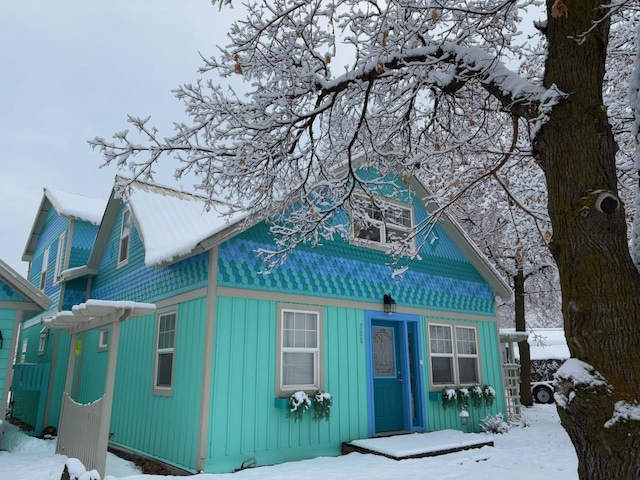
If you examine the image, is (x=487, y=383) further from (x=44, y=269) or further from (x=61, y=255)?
(x=44, y=269)

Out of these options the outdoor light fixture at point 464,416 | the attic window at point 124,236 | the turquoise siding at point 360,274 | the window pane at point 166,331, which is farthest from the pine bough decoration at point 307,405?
the attic window at point 124,236

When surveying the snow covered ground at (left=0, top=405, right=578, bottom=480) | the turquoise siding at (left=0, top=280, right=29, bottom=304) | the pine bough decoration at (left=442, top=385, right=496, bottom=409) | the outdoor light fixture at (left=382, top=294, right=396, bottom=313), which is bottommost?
the snow covered ground at (left=0, top=405, right=578, bottom=480)

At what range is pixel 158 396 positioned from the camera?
8.12 meters

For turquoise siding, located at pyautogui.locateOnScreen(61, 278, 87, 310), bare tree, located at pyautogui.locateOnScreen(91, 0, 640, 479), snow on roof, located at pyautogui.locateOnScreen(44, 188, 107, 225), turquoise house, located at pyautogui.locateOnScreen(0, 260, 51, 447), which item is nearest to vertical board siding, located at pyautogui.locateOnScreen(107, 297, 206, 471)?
turquoise house, located at pyautogui.locateOnScreen(0, 260, 51, 447)

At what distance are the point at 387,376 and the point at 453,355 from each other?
1.95 metres

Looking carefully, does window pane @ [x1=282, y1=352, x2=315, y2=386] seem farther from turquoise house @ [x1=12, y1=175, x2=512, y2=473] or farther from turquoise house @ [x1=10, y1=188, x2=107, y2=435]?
turquoise house @ [x1=10, y1=188, x2=107, y2=435]

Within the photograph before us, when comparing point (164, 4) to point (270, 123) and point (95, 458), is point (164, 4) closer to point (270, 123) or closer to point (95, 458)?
point (270, 123)

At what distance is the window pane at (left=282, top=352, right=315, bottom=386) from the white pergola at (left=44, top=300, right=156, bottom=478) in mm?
2264

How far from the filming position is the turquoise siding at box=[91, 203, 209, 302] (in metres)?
7.89

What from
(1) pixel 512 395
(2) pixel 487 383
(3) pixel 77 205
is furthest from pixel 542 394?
(3) pixel 77 205

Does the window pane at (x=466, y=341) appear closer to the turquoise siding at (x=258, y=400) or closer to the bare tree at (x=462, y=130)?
the turquoise siding at (x=258, y=400)

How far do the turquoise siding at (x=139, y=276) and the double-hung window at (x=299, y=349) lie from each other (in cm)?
152

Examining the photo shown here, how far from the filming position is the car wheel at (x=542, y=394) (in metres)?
19.7

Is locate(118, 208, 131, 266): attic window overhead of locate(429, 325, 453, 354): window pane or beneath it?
overhead
